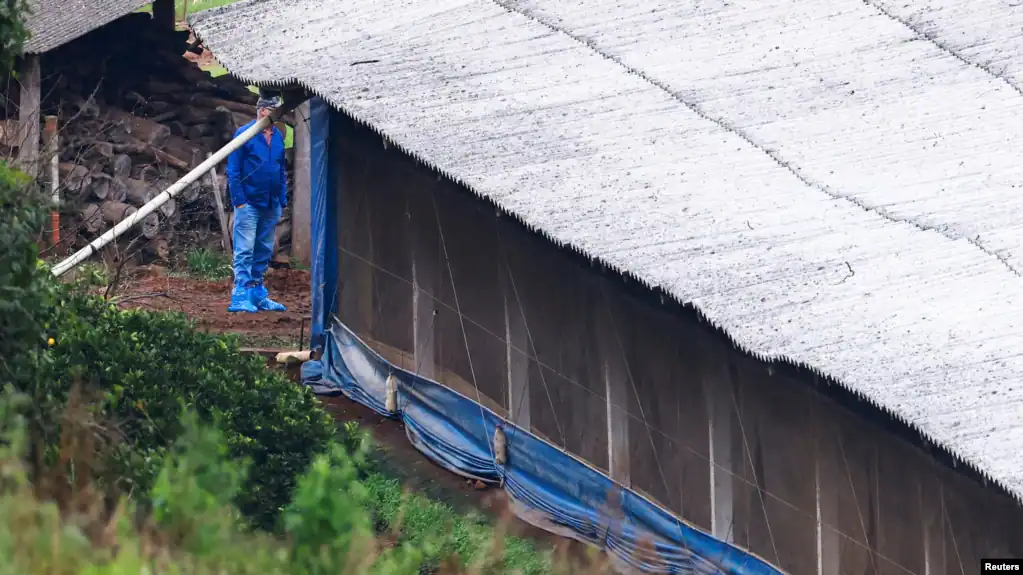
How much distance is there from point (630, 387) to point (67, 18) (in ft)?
28.9

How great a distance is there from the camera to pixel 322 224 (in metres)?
12.2

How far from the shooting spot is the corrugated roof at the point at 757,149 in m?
7.27

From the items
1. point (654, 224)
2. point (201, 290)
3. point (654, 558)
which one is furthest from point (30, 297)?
point (201, 290)

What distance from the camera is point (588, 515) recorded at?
9.91m

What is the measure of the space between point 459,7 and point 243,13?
1.76 m

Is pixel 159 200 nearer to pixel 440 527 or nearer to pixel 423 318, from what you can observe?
pixel 423 318

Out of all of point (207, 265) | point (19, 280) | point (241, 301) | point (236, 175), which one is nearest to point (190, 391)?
Answer: point (19, 280)

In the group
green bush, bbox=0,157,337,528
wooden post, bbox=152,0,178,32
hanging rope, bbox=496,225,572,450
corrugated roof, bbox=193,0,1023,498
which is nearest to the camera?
green bush, bbox=0,157,337,528

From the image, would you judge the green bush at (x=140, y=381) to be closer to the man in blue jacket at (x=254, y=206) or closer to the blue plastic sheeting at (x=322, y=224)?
the blue plastic sheeting at (x=322, y=224)

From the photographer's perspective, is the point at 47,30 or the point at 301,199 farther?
the point at 301,199

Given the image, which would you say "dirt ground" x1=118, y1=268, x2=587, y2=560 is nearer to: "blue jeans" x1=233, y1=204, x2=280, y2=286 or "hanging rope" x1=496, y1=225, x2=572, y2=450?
"blue jeans" x1=233, y1=204, x2=280, y2=286

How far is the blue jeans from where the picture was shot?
13.8 meters

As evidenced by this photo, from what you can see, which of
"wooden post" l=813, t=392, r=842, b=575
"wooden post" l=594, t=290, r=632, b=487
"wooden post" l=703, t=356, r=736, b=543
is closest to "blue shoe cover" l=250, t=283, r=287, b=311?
"wooden post" l=594, t=290, r=632, b=487

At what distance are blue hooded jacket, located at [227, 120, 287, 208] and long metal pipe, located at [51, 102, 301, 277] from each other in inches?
83.3
